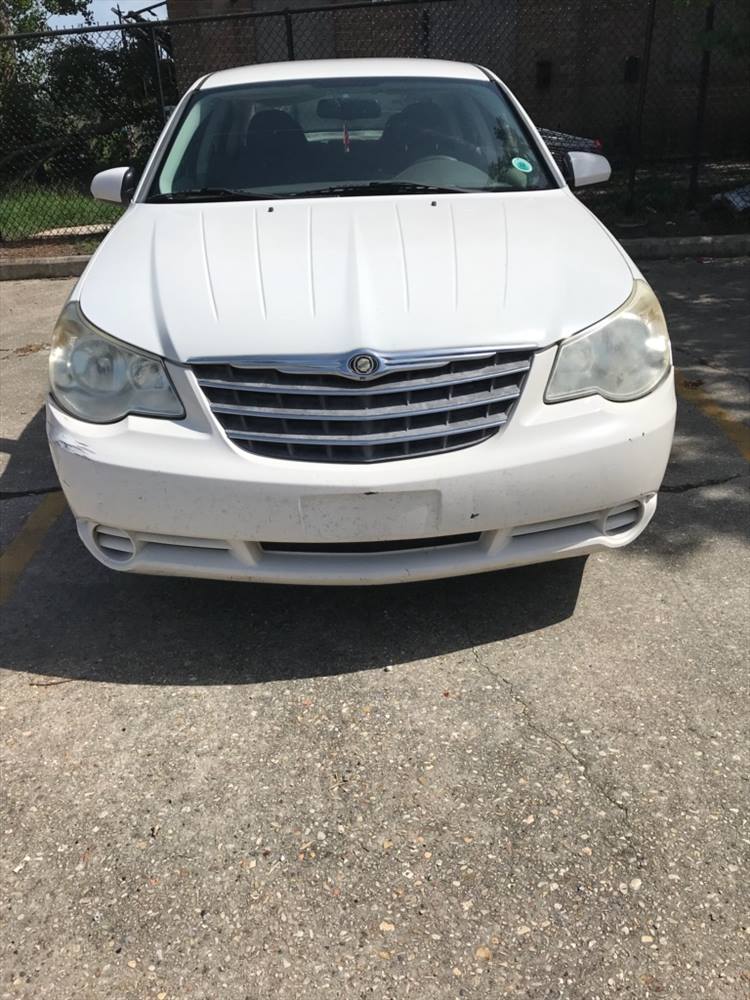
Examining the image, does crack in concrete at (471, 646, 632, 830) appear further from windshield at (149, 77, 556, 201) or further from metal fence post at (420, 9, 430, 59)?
metal fence post at (420, 9, 430, 59)

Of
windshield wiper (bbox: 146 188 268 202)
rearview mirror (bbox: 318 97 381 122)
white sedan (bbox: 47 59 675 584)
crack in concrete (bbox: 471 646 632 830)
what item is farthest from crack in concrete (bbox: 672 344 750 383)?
crack in concrete (bbox: 471 646 632 830)

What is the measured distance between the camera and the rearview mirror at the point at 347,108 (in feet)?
13.0

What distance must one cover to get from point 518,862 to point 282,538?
1.03 metres

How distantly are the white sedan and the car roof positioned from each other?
1.54m

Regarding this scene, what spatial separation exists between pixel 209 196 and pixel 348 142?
0.68 meters

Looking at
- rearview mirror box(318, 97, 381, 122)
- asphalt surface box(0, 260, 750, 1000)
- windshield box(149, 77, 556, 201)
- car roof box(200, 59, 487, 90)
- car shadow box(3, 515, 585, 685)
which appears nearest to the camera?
asphalt surface box(0, 260, 750, 1000)

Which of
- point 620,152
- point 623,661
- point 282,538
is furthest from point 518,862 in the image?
point 620,152

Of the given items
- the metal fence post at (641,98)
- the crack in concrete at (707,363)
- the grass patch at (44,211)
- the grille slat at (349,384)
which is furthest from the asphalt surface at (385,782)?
the grass patch at (44,211)

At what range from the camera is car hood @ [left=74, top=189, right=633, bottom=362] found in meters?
2.54

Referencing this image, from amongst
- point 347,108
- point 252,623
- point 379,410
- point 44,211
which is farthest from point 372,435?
point 44,211

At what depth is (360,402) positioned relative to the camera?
8.13ft

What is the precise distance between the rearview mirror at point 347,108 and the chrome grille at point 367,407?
194 cm

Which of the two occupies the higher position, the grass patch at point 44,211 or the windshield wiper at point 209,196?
the windshield wiper at point 209,196

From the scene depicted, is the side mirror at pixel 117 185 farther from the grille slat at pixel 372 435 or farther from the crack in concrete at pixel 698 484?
the crack in concrete at pixel 698 484
